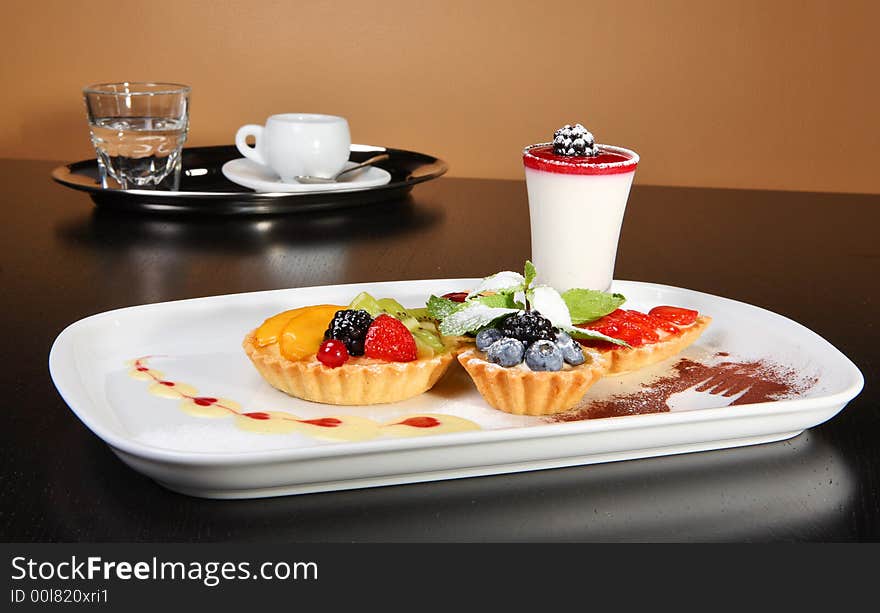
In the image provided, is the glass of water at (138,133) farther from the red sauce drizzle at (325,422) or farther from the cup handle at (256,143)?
the red sauce drizzle at (325,422)

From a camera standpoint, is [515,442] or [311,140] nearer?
[515,442]

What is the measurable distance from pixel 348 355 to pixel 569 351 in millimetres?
265

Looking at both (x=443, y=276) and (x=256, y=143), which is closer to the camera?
(x=443, y=276)

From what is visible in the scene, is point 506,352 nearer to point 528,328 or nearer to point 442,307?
point 528,328

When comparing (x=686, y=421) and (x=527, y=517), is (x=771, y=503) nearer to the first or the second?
(x=686, y=421)

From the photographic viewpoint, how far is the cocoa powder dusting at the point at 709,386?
1.19 meters

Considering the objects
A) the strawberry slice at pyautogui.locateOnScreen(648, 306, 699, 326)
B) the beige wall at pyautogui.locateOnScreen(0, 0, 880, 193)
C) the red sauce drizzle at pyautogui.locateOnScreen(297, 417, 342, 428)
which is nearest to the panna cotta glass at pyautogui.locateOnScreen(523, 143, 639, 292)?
the strawberry slice at pyautogui.locateOnScreen(648, 306, 699, 326)

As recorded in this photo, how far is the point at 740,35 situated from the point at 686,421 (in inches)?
107

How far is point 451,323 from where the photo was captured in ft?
Result: 4.09

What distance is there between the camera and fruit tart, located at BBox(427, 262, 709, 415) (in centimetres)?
114

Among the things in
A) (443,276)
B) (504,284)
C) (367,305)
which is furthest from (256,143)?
(504,284)

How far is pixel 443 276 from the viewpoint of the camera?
175 centimetres

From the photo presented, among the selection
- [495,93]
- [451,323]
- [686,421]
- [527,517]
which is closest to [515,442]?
[527,517]

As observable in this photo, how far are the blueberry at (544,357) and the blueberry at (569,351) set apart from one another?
15mm
